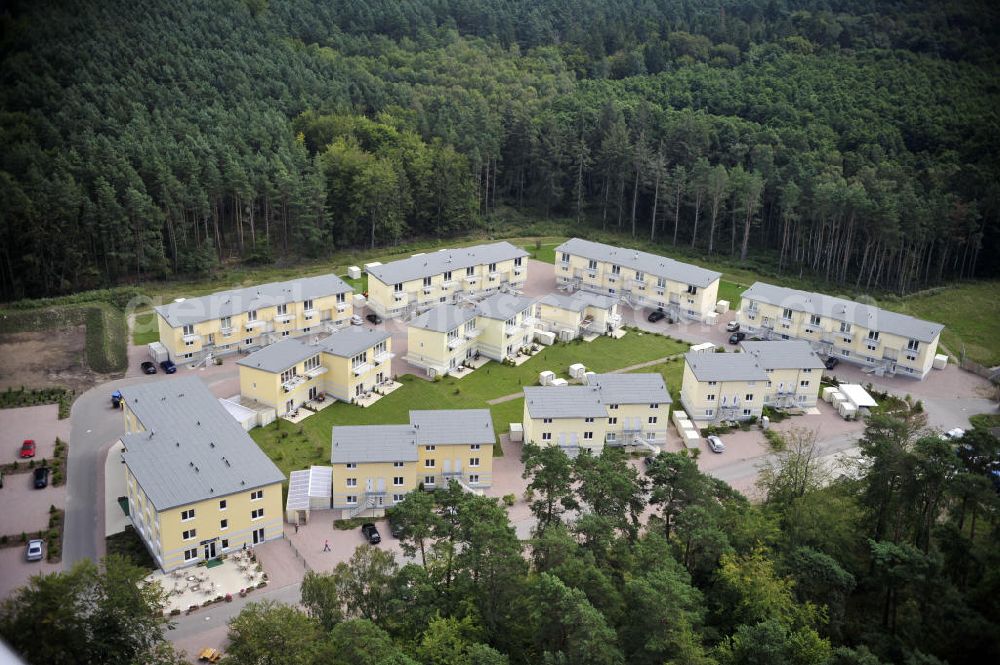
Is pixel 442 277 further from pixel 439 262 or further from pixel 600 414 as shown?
pixel 600 414

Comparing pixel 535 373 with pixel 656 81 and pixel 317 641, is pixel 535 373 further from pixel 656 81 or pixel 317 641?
pixel 656 81

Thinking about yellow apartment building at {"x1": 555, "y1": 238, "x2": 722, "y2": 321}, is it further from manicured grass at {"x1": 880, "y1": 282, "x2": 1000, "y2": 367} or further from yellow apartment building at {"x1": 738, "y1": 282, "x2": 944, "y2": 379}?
manicured grass at {"x1": 880, "y1": 282, "x2": 1000, "y2": 367}

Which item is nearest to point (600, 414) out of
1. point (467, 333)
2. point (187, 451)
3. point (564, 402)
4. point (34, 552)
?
point (564, 402)

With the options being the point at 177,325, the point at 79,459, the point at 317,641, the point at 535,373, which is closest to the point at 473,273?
the point at 535,373

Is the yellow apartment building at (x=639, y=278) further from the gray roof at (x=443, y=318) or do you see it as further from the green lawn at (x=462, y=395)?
the gray roof at (x=443, y=318)

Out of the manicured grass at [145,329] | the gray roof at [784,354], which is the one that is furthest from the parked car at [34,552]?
the gray roof at [784,354]
